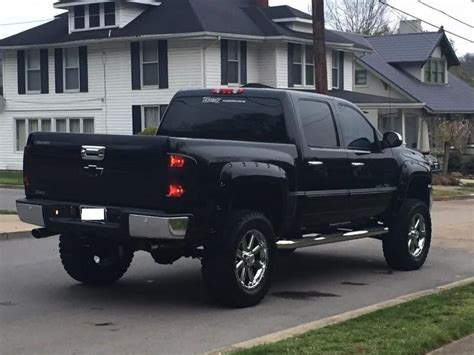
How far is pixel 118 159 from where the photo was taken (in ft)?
26.5

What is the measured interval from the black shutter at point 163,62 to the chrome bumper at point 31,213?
79.2 feet

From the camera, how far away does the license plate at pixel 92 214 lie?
319 inches

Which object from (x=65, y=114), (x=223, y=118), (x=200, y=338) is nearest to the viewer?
(x=200, y=338)

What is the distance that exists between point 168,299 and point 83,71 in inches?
1057

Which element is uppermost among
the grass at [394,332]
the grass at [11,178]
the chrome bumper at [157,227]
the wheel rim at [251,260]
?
the chrome bumper at [157,227]

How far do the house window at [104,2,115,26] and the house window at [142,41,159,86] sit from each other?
1810 millimetres

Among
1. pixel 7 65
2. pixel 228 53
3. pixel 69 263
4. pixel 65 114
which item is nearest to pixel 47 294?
pixel 69 263

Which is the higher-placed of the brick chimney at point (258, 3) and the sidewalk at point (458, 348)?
the brick chimney at point (258, 3)

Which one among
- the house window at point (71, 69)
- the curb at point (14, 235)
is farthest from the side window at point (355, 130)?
the house window at point (71, 69)

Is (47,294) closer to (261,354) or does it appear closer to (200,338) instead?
(200,338)

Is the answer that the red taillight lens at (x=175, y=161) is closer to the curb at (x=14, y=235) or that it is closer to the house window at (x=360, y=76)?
the curb at (x=14, y=235)

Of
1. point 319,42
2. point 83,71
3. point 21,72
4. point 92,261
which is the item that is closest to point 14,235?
point 92,261

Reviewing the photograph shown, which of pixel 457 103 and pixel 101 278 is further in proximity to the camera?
pixel 457 103

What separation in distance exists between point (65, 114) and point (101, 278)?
1041 inches
